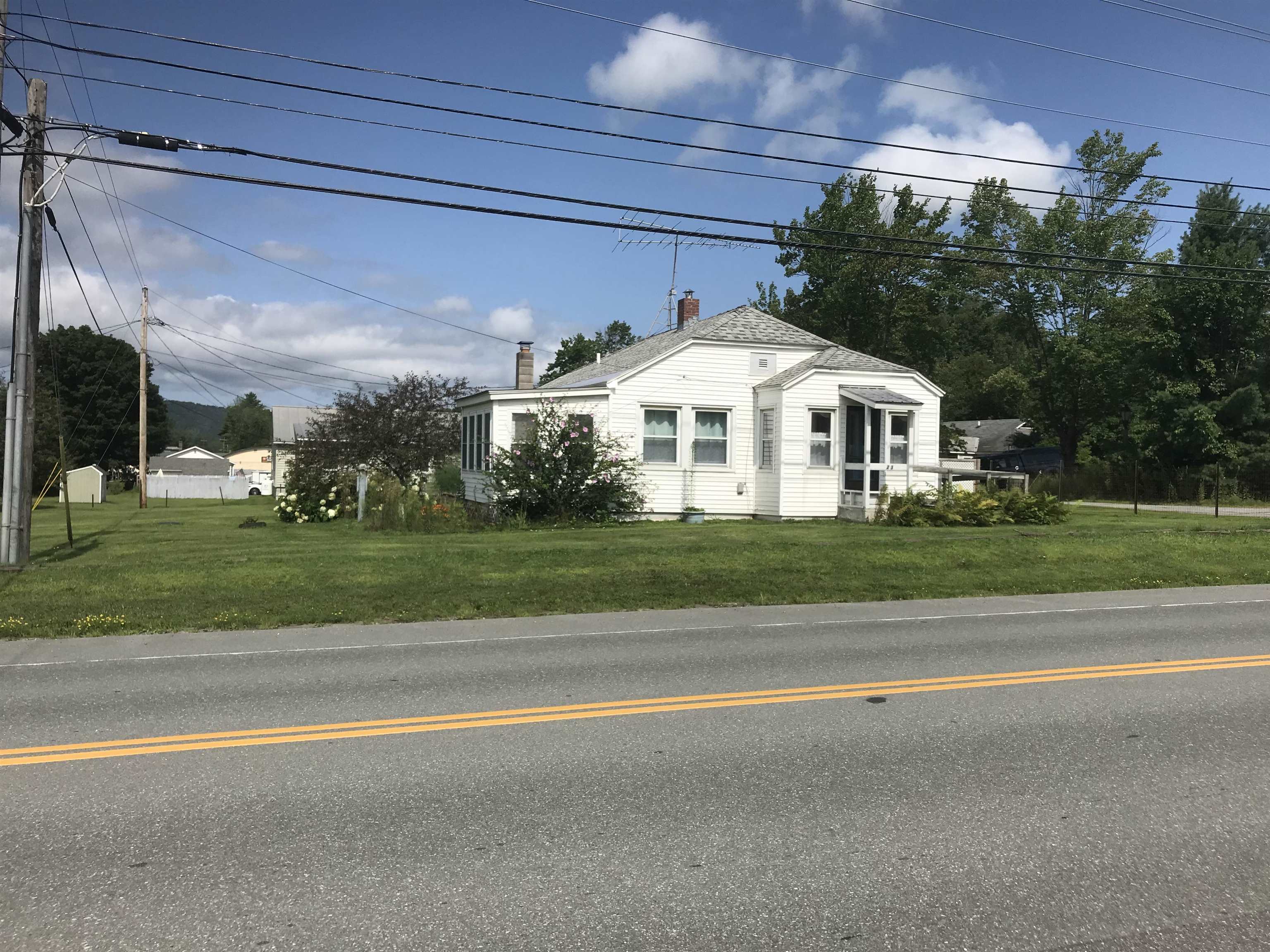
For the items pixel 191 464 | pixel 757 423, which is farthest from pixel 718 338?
pixel 191 464

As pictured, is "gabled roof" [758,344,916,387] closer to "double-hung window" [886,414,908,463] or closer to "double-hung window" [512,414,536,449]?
"double-hung window" [886,414,908,463]

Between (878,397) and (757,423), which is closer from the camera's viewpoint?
(878,397)

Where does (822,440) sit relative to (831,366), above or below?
below

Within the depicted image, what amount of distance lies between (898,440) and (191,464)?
7457 centimetres

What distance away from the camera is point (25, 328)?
46.3 ft

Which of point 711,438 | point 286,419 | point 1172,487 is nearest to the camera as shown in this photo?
point 711,438

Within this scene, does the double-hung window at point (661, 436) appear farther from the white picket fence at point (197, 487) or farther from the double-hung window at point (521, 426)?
the white picket fence at point (197, 487)

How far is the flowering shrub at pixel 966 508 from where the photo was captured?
20.6 meters

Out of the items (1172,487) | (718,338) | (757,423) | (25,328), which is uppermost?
(718,338)

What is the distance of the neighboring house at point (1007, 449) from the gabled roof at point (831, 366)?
40.6 meters

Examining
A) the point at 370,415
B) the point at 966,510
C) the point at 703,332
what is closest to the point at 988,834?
the point at 966,510

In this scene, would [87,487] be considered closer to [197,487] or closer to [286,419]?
[197,487]

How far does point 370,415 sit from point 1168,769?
25.1 metres

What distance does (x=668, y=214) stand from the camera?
1509 centimetres
